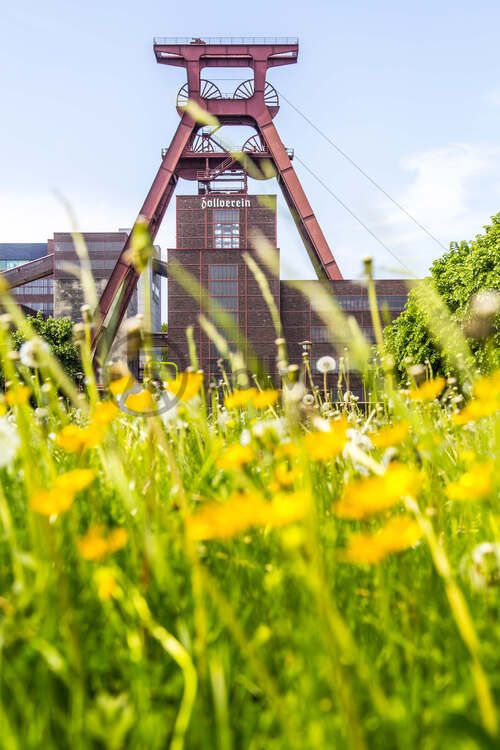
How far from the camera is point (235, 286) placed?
3042 cm

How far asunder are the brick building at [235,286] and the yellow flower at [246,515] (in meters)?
29.1

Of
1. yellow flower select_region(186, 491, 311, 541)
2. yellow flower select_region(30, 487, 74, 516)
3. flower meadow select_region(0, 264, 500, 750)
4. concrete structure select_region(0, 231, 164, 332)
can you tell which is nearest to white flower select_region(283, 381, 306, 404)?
flower meadow select_region(0, 264, 500, 750)

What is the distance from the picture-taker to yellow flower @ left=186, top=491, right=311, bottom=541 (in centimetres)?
47

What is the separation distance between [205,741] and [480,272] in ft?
46.7

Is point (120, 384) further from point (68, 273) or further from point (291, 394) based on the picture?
point (68, 273)

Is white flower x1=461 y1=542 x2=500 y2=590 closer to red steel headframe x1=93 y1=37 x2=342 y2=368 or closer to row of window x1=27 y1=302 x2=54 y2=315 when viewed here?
red steel headframe x1=93 y1=37 x2=342 y2=368

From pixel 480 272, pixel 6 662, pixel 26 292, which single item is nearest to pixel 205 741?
pixel 6 662

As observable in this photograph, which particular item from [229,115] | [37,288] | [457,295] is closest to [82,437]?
[457,295]

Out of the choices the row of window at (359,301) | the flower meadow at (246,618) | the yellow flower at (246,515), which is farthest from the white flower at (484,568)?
the row of window at (359,301)

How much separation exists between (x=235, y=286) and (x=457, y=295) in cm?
1669

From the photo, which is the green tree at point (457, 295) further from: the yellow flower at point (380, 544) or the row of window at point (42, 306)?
the row of window at point (42, 306)

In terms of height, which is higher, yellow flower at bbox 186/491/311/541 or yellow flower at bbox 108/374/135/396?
yellow flower at bbox 108/374/135/396

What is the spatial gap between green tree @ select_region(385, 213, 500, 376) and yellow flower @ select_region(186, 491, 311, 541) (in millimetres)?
10292

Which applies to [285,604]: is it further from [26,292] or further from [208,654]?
[26,292]
